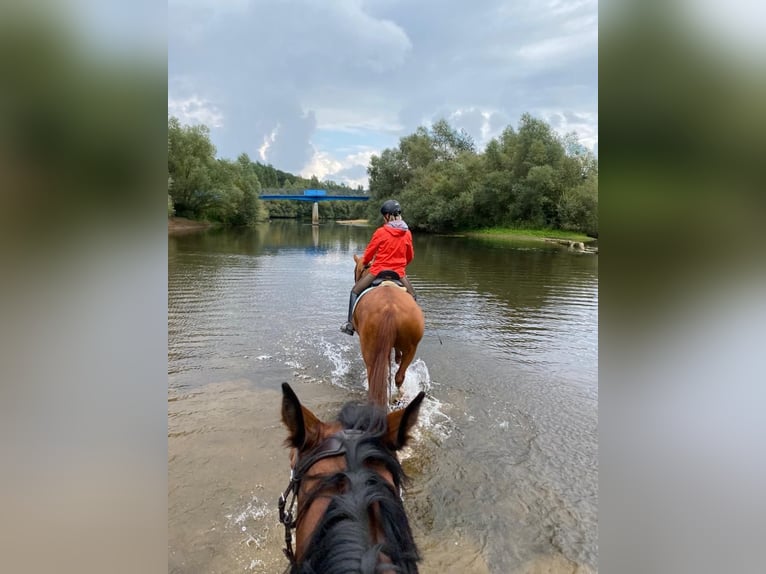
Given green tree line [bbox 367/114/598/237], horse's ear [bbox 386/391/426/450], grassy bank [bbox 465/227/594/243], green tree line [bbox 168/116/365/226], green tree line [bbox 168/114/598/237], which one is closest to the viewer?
horse's ear [bbox 386/391/426/450]

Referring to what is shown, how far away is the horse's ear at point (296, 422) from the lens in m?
1.80

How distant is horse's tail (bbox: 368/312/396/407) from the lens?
4.83 metres

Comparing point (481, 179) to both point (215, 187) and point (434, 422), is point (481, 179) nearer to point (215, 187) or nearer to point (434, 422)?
point (215, 187)

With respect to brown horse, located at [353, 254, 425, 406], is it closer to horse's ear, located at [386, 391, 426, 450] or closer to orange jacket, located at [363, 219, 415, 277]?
orange jacket, located at [363, 219, 415, 277]

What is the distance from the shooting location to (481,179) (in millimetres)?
49156

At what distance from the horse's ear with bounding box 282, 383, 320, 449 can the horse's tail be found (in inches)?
108

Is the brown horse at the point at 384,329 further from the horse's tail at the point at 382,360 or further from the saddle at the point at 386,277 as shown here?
the saddle at the point at 386,277

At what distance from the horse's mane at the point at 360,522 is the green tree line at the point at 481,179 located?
31.9 meters

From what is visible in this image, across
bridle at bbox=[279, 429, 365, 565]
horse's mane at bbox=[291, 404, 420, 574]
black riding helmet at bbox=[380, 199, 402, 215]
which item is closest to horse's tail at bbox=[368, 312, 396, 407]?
black riding helmet at bbox=[380, 199, 402, 215]

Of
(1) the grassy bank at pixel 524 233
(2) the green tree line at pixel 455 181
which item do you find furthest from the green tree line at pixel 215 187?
(1) the grassy bank at pixel 524 233
